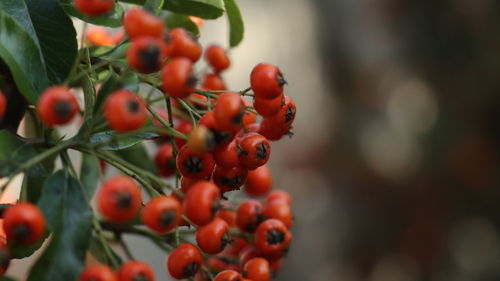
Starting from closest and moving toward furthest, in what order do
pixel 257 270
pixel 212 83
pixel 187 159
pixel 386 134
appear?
pixel 187 159 → pixel 257 270 → pixel 212 83 → pixel 386 134

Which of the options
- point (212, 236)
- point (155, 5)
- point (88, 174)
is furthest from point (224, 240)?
point (88, 174)

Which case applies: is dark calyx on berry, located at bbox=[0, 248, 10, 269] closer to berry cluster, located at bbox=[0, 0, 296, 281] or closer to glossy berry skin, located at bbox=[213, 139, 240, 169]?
berry cluster, located at bbox=[0, 0, 296, 281]

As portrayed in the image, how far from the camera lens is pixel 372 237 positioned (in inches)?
101

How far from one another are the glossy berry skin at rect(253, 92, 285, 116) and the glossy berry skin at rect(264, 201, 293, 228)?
0.19 m

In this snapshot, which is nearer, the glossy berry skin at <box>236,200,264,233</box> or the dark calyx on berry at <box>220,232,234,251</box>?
the dark calyx on berry at <box>220,232,234,251</box>

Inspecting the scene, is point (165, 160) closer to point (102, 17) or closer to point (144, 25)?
point (102, 17)

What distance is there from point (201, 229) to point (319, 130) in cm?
227

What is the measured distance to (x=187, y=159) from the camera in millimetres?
514

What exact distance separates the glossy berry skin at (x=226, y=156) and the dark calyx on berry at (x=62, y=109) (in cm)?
14

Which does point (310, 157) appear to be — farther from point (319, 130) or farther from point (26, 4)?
point (26, 4)

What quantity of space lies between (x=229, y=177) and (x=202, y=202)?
0.30ft

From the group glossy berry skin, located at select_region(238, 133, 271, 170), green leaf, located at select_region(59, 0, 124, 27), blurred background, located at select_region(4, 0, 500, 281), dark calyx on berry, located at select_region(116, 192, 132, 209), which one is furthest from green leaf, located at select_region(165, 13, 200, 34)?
blurred background, located at select_region(4, 0, 500, 281)

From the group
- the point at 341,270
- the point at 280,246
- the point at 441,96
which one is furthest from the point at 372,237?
the point at 280,246

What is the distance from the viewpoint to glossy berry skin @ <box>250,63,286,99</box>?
544 millimetres
